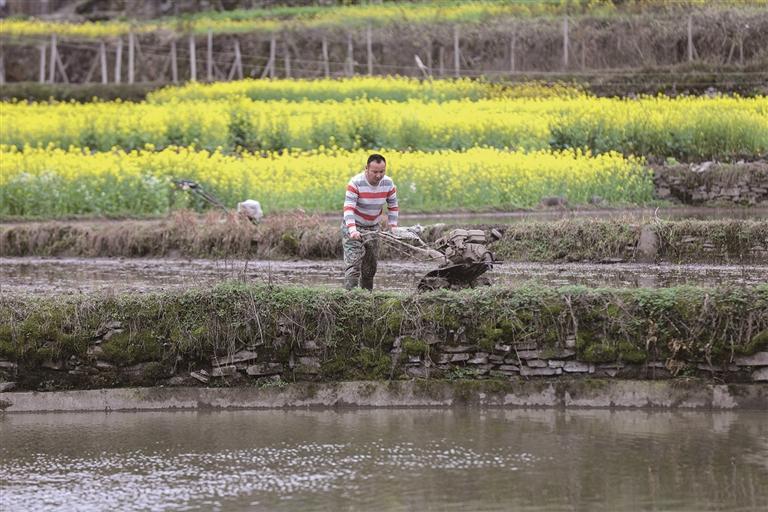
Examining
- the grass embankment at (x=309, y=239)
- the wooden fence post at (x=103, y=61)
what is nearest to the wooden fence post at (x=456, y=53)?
the wooden fence post at (x=103, y=61)

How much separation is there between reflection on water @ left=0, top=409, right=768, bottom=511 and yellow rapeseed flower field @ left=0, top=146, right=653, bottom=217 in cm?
1194

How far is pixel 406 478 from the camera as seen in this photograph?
8039 millimetres

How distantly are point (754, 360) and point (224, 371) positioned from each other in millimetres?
4358

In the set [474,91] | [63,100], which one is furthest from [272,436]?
[63,100]

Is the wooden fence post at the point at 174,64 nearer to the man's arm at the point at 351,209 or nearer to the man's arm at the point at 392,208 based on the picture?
the man's arm at the point at 392,208

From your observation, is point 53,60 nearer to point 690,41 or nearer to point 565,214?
point 690,41

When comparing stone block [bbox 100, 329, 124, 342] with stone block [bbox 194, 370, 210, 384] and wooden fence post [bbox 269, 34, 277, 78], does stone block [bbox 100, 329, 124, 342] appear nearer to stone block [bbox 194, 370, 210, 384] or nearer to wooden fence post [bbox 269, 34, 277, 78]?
stone block [bbox 194, 370, 210, 384]

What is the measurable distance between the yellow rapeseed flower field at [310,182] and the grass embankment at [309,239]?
5.19 ft

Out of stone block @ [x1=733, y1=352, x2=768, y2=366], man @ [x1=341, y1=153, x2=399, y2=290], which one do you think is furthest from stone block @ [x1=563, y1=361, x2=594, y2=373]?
man @ [x1=341, y1=153, x2=399, y2=290]

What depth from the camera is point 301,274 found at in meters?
15.7

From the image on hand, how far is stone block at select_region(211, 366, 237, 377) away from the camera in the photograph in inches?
428

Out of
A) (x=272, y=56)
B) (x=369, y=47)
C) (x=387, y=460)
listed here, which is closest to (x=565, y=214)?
(x=387, y=460)

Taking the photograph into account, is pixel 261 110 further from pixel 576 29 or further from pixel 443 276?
pixel 443 276

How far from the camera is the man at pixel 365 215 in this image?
458 inches
